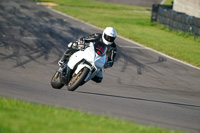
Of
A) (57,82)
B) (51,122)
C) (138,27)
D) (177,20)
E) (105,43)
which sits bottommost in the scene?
(138,27)

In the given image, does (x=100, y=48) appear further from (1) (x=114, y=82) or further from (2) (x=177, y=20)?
(2) (x=177, y=20)

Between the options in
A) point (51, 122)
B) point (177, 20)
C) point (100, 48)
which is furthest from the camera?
point (177, 20)

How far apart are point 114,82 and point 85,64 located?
3.59 m

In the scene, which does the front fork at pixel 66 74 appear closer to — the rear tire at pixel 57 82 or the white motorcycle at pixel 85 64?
the white motorcycle at pixel 85 64

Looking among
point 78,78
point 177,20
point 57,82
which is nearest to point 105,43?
point 78,78

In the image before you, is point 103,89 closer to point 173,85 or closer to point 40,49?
point 173,85

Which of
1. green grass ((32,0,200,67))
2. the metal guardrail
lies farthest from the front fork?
the metal guardrail

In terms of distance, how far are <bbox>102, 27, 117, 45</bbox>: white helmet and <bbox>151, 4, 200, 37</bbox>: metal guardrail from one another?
13.8m

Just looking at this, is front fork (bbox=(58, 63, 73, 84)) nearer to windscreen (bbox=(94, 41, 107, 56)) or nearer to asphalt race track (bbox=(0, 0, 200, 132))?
asphalt race track (bbox=(0, 0, 200, 132))

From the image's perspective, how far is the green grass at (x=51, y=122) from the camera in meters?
5.81

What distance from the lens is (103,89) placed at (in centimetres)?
1209

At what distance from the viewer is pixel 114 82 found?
43.2ft

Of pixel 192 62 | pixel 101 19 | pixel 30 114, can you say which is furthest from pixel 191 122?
Result: pixel 101 19

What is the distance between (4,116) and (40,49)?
11.0 m
